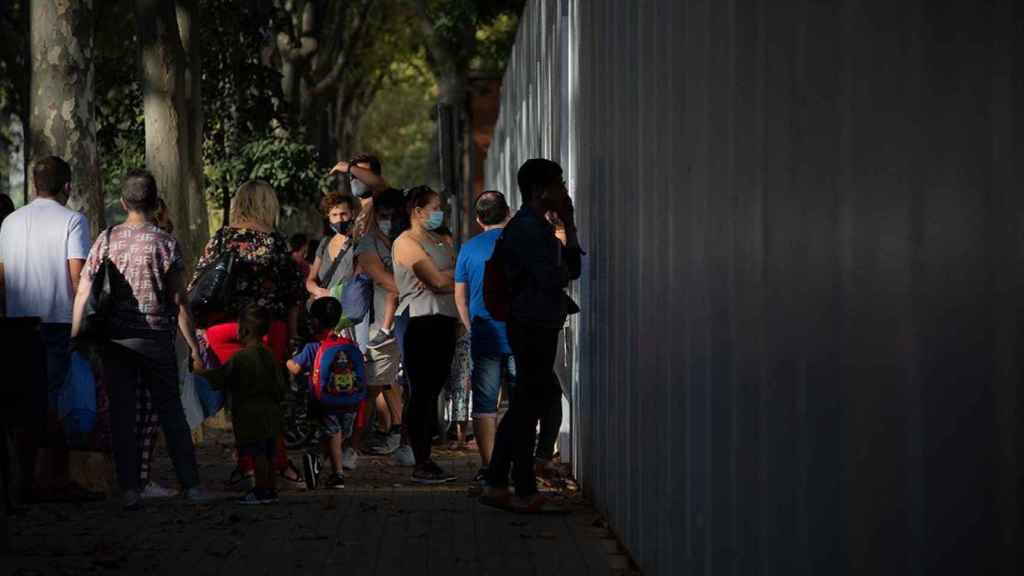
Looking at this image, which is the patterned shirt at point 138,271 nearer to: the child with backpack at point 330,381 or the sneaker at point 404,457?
the child with backpack at point 330,381

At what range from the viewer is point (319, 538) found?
8969mm

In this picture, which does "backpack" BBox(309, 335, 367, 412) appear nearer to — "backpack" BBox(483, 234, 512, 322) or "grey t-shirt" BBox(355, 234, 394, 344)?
"grey t-shirt" BBox(355, 234, 394, 344)

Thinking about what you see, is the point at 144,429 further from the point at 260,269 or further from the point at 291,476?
the point at 291,476

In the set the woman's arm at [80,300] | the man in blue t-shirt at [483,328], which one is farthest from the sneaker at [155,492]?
the man in blue t-shirt at [483,328]

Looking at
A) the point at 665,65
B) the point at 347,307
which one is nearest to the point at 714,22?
the point at 665,65

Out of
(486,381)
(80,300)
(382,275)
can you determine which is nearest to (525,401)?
(486,381)

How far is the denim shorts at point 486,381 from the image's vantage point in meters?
11.0

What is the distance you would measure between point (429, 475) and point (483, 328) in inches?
45.6

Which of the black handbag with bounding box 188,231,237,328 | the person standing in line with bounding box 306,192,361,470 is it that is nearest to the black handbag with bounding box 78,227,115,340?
the black handbag with bounding box 188,231,237,328

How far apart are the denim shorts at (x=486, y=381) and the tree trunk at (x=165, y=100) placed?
6.49 m

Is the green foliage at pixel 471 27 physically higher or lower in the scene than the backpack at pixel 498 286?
higher

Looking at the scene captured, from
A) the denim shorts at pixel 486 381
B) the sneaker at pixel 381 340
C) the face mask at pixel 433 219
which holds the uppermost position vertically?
the face mask at pixel 433 219

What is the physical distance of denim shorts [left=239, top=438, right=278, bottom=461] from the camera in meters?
10.4

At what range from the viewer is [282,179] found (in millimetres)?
23828
